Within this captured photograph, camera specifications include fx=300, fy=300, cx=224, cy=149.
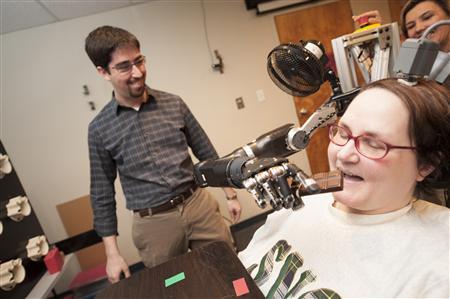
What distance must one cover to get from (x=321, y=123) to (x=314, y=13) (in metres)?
2.75

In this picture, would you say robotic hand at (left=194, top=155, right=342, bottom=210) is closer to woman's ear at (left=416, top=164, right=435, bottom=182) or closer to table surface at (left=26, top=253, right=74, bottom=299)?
woman's ear at (left=416, top=164, right=435, bottom=182)

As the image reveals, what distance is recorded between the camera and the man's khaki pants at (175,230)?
1.52 metres

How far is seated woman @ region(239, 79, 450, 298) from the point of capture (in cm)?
65

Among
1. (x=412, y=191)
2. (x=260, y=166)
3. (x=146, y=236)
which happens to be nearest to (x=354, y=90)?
(x=412, y=191)

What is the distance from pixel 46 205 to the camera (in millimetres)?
2752

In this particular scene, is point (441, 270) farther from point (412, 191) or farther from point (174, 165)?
point (174, 165)

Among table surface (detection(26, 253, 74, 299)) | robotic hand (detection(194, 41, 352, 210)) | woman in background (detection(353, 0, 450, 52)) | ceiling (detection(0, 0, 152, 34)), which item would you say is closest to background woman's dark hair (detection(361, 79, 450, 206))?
robotic hand (detection(194, 41, 352, 210))

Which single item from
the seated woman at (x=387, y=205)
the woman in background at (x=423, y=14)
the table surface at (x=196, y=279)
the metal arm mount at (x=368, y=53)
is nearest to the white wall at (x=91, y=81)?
the woman in background at (x=423, y=14)

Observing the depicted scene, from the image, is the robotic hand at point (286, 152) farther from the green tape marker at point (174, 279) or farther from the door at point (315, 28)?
the door at point (315, 28)

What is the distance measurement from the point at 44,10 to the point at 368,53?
8.02ft

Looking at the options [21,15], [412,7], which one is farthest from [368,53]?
[21,15]

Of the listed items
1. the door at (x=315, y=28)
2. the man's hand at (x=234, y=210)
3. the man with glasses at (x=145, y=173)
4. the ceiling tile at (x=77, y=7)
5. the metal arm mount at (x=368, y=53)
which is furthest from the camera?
the door at (x=315, y=28)

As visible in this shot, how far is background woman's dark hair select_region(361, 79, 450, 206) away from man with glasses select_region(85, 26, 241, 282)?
3.53 feet

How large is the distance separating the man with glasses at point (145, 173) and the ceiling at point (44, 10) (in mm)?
1216
